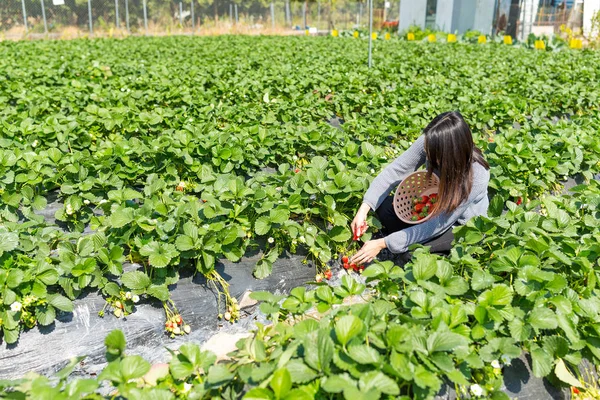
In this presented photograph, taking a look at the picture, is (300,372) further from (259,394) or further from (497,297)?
(497,297)

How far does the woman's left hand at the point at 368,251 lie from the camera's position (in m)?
2.81

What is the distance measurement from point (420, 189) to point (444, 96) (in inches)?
124

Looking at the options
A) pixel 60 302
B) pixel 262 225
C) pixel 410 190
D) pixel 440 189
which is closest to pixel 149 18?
pixel 410 190

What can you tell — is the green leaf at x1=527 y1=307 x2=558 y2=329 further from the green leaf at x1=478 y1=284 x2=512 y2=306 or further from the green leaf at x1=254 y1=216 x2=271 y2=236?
the green leaf at x1=254 y1=216 x2=271 y2=236

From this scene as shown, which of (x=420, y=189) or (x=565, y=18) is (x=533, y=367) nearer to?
(x=420, y=189)

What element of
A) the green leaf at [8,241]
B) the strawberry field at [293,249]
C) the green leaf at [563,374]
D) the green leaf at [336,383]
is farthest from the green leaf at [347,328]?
the green leaf at [8,241]

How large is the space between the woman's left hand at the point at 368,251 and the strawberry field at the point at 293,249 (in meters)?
0.12

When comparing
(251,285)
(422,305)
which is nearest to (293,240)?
(251,285)

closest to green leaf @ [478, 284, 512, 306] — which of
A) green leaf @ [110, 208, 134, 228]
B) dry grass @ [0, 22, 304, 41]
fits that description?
green leaf @ [110, 208, 134, 228]

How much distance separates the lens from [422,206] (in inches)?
123

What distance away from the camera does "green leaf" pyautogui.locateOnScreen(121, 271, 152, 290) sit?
2348 millimetres

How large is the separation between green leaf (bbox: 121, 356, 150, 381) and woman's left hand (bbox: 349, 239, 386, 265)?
1.45m

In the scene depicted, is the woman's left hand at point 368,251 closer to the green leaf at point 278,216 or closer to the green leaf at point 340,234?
the green leaf at point 340,234

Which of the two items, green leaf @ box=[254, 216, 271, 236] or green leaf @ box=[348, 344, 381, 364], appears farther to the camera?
green leaf @ box=[254, 216, 271, 236]
